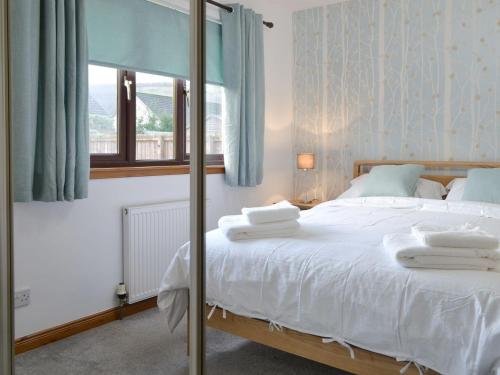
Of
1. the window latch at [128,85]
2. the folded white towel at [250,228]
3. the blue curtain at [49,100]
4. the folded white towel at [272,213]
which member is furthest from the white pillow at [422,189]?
the blue curtain at [49,100]

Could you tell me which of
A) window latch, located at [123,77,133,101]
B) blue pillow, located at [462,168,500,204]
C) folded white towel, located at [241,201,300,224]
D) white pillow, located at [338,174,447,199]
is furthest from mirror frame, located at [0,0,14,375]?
blue pillow, located at [462,168,500,204]

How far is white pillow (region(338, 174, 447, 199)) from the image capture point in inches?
50.6

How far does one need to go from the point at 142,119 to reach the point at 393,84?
859 mm

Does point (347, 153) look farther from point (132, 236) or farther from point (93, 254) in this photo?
point (93, 254)

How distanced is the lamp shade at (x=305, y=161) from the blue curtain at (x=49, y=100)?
36.4 inches

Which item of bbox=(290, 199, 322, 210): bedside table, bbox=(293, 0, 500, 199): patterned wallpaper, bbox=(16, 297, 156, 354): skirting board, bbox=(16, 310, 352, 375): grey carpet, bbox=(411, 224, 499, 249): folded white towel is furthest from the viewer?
bbox=(16, 297, 156, 354): skirting board

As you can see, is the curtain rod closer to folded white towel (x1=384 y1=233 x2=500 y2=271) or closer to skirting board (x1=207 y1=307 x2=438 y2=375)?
folded white towel (x1=384 y1=233 x2=500 y2=271)

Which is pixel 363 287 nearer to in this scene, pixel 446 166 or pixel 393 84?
pixel 446 166

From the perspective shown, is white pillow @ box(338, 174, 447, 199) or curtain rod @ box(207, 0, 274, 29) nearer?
white pillow @ box(338, 174, 447, 199)

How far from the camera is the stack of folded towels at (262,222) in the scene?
1.65 m

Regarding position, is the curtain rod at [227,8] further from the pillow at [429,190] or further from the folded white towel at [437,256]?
the folded white towel at [437,256]

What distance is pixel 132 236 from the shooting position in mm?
1818

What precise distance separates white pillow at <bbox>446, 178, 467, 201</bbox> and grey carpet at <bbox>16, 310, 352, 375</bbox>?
725 mm

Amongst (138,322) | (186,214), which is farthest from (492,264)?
(138,322)
